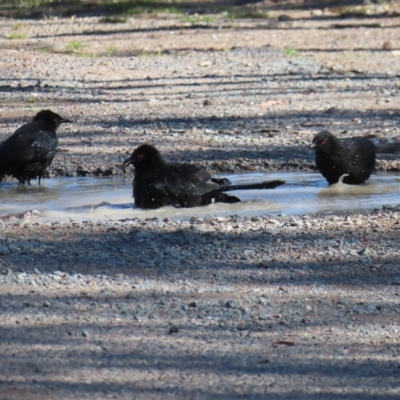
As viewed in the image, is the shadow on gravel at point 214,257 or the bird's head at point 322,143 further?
the bird's head at point 322,143

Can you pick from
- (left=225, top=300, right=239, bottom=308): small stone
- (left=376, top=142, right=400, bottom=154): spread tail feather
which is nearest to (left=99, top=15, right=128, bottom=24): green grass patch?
(left=376, top=142, right=400, bottom=154): spread tail feather

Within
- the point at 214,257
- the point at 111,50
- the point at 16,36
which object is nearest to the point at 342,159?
the point at 214,257

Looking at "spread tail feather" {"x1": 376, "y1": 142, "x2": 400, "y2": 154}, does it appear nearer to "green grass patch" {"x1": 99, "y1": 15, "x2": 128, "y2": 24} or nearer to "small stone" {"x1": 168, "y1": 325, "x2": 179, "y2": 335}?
"small stone" {"x1": 168, "y1": 325, "x2": 179, "y2": 335}

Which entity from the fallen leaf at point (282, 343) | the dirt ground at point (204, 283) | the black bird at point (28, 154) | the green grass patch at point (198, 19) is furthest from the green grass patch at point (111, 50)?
the fallen leaf at point (282, 343)

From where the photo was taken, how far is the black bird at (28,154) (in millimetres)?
10031

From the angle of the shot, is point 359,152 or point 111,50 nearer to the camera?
point 359,152

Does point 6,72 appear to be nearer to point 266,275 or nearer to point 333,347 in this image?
point 266,275

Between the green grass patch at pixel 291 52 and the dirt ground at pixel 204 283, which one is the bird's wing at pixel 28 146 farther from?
the green grass patch at pixel 291 52

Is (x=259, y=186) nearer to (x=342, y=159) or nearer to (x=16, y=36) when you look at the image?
(x=342, y=159)

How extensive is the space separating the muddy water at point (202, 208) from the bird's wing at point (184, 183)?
0.17 meters

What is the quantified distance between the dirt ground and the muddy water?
0.40 metres

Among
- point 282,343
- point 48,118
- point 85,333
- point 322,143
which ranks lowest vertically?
point 282,343

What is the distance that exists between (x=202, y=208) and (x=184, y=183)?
0.30 meters

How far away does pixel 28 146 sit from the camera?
10125mm
